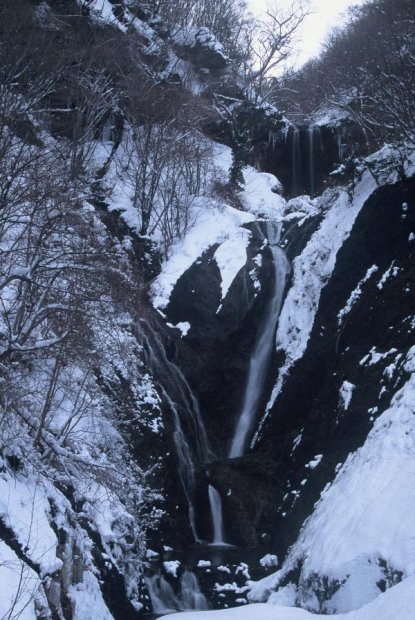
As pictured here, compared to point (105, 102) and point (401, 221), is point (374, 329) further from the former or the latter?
point (105, 102)

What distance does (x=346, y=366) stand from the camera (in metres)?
12.2

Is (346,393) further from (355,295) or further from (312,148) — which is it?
(312,148)

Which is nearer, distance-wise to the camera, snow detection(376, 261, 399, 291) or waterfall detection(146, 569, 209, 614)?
waterfall detection(146, 569, 209, 614)

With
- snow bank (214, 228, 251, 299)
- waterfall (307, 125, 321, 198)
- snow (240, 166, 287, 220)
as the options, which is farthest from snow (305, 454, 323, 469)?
waterfall (307, 125, 321, 198)

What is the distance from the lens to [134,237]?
18.7 meters

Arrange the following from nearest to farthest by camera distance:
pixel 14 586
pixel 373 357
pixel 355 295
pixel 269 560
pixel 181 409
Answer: pixel 14 586, pixel 269 560, pixel 373 357, pixel 355 295, pixel 181 409

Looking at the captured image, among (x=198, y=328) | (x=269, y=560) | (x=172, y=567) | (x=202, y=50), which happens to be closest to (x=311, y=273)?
(x=198, y=328)

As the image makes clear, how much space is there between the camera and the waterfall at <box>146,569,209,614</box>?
33.6 feet

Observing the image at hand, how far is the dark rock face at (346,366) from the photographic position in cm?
1053

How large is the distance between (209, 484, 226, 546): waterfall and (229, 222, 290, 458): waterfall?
187 centimetres

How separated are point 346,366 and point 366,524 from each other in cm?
506

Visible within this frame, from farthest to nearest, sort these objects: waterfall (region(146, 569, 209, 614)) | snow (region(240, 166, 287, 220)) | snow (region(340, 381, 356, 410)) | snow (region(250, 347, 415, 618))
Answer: snow (region(240, 166, 287, 220))
snow (region(340, 381, 356, 410))
waterfall (region(146, 569, 209, 614))
snow (region(250, 347, 415, 618))

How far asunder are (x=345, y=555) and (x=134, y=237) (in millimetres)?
13146

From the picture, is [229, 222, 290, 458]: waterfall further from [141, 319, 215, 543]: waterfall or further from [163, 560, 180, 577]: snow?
→ [163, 560, 180, 577]: snow
